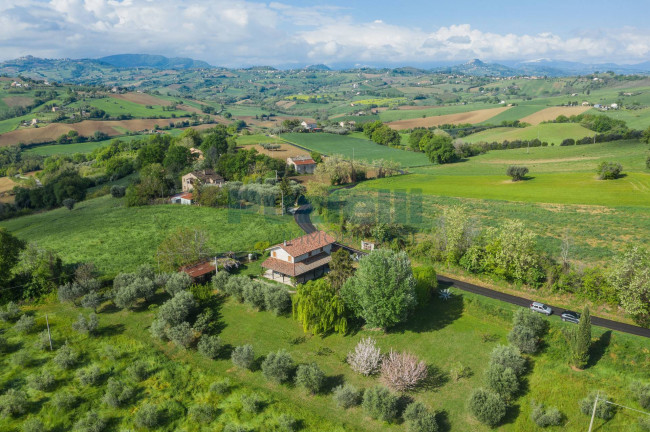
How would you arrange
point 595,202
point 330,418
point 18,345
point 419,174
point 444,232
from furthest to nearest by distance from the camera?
point 419,174 → point 595,202 → point 444,232 → point 18,345 → point 330,418

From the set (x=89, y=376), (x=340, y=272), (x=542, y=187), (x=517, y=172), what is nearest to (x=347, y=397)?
(x=340, y=272)

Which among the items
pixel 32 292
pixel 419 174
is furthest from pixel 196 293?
pixel 419 174

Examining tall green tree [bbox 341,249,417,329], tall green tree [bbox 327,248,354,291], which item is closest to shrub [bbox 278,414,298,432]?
tall green tree [bbox 341,249,417,329]

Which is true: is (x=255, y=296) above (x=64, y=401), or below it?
above

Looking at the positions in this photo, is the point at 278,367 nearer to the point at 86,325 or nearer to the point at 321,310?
the point at 321,310

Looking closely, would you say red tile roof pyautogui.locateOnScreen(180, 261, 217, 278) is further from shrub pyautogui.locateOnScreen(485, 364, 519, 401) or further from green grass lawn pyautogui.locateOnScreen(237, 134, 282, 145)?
green grass lawn pyautogui.locateOnScreen(237, 134, 282, 145)

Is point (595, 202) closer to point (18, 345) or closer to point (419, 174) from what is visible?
point (419, 174)

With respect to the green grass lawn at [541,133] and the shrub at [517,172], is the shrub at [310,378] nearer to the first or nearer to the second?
the shrub at [517,172]
